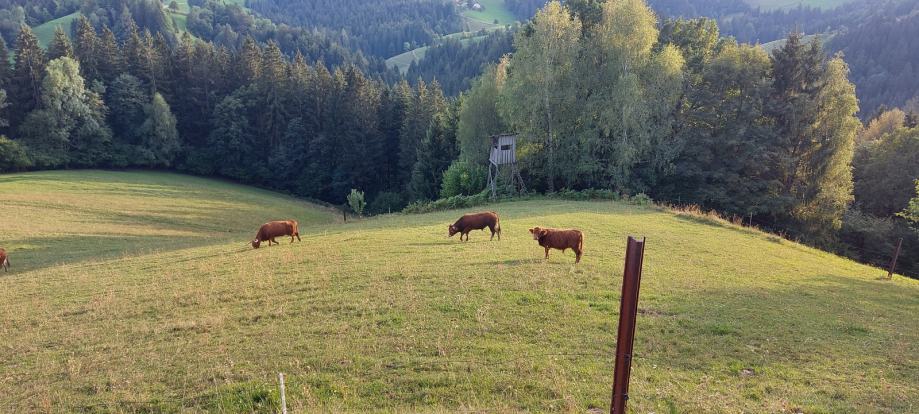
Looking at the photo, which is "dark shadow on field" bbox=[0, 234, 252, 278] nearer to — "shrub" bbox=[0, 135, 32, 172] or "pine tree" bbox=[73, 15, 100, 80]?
"shrub" bbox=[0, 135, 32, 172]

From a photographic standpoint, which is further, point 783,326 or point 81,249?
point 81,249

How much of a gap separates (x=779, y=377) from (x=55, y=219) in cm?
4247

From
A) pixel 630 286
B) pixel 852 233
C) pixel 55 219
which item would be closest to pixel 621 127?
pixel 852 233

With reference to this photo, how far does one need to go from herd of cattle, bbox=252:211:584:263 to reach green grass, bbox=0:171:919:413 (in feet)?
2.15

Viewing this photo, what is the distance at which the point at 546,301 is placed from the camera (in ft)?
39.0

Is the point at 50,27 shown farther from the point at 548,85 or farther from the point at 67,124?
the point at 548,85

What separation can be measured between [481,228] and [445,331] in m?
10.8

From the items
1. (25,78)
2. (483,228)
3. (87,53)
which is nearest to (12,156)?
(25,78)

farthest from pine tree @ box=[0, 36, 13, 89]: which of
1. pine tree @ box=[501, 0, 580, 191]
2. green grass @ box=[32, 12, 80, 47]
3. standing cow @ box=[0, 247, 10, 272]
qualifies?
green grass @ box=[32, 12, 80, 47]

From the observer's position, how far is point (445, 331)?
10258 millimetres

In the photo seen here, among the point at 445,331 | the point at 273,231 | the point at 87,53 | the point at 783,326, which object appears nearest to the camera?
the point at 445,331

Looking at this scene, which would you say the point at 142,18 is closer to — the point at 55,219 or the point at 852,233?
the point at 55,219

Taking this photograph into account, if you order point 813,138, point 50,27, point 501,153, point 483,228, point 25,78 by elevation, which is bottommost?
point 483,228

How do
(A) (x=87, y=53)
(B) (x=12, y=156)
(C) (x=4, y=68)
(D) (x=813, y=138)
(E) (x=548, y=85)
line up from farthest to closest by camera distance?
(A) (x=87, y=53), (C) (x=4, y=68), (B) (x=12, y=156), (E) (x=548, y=85), (D) (x=813, y=138)
